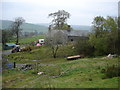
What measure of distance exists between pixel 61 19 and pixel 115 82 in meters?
53.6

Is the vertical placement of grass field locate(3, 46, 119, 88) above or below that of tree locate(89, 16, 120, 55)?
below

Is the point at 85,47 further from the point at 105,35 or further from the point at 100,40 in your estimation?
the point at 105,35

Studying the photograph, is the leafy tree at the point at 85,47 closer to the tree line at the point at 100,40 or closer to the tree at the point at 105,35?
the tree line at the point at 100,40

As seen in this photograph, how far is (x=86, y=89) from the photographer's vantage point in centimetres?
942

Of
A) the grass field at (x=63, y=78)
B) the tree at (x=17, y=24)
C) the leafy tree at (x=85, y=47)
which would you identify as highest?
the tree at (x=17, y=24)

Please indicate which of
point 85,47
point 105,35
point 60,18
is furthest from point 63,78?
point 60,18

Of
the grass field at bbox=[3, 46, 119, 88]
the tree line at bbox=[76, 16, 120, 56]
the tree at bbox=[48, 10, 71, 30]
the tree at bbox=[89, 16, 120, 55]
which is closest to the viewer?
the grass field at bbox=[3, 46, 119, 88]

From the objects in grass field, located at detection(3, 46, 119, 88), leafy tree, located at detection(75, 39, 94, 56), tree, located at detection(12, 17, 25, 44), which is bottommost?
grass field, located at detection(3, 46, 119, 88)

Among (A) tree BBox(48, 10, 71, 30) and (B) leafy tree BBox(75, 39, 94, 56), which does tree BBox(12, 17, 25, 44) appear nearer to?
(A) tree BBox(48, 10, 71, 30)

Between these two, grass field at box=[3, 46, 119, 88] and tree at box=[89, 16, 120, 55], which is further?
tree at box=[89, 16, 120, 55]

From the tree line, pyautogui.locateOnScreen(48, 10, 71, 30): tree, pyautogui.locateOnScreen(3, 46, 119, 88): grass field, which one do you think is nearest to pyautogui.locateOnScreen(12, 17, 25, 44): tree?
pyautogui.locateOnScreen(48, 10, 71, 30): tree

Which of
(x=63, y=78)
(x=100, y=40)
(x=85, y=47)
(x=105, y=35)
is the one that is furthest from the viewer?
(x=85, y=47)

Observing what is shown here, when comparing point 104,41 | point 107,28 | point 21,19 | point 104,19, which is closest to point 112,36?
point 104,41

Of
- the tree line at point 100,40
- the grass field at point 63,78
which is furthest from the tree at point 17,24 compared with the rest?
the grass field at point 63,78
